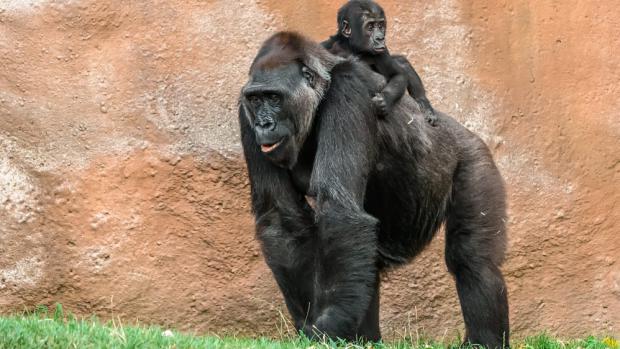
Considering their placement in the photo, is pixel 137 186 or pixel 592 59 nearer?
pixel 137 186

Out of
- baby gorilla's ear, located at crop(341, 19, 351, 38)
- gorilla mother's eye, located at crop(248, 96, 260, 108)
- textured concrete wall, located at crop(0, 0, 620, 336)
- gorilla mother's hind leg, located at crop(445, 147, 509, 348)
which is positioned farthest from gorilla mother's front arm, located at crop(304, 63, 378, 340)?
textured concrete wall, located at crop(0, 0, 620, 336)

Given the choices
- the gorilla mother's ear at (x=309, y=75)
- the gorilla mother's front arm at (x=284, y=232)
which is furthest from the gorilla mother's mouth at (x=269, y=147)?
the gorilla mother's ear at (x=309, y=75)

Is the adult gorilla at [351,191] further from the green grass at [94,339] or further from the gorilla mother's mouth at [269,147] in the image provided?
the green grass at [94,339]

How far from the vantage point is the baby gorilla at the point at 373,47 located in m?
5.88

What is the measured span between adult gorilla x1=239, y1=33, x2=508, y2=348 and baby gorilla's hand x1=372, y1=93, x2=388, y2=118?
0.06 metres

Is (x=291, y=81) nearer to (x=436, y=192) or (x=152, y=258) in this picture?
(x=436, y=192)

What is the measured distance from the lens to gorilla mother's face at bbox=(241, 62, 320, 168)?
5.52 meters

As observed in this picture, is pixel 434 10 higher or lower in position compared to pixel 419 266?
higher

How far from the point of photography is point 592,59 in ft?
24.2

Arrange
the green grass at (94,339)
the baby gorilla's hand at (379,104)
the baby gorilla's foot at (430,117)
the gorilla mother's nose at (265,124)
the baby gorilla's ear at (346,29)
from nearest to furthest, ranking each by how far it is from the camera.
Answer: the green grass at (94,339) < the gorilla mother's nose at (265,124) < the baby gorilla's hand at (379,104) < the baby gorilla's ear at (346,29) < the baby gorilla's foot at (430,117)

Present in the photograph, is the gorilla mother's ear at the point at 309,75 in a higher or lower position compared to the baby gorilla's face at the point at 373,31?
lower

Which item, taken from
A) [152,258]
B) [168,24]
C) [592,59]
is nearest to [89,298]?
[152,258]

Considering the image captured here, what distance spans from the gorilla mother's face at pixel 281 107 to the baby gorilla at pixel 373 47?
381mm

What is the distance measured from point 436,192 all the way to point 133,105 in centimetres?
205
